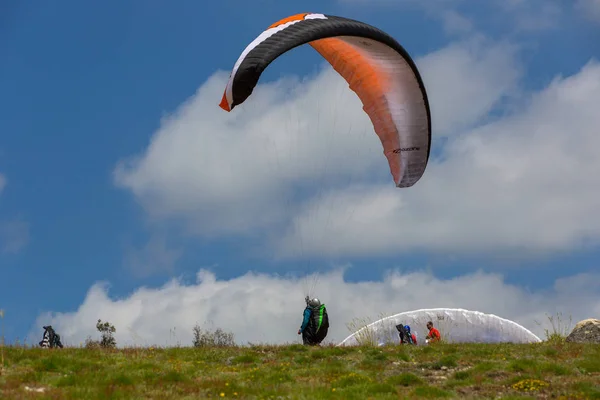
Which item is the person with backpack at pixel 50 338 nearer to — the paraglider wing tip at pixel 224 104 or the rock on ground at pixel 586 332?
the paraglider wing tip at pixel 224 104

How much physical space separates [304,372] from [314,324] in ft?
21.5

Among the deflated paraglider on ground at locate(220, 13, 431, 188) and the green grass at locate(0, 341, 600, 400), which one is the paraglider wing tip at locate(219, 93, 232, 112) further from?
the green grass at locate(0, 341, 600, 400)

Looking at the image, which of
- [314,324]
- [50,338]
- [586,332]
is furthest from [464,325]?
[50,338]

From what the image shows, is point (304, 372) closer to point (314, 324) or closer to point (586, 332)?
point (314, 324)

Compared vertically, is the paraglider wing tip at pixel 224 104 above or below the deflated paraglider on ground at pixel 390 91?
below

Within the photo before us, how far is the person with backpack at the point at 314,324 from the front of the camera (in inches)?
837

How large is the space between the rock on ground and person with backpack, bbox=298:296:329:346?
30.2ft

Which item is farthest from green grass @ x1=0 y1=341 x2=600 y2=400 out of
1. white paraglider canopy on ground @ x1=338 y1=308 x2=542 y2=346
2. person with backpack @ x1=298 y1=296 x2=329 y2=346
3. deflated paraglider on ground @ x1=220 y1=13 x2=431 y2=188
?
white paraglider canopy on ground @ x1=338 y1=308 x2=542 y2=346

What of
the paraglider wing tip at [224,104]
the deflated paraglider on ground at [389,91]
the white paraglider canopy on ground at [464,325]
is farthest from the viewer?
the white paraglider canopy on ground at [464,325]

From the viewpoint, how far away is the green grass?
12305 mm

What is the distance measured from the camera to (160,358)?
16.8 metres

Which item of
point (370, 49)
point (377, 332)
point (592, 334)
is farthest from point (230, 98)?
point (377, 332)

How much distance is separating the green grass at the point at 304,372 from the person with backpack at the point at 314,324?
10.3 feet

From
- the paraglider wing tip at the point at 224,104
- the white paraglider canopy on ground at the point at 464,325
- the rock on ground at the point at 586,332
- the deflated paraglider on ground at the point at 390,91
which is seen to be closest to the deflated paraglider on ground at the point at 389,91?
the deflated paraglider on ground at the point at 390,91
